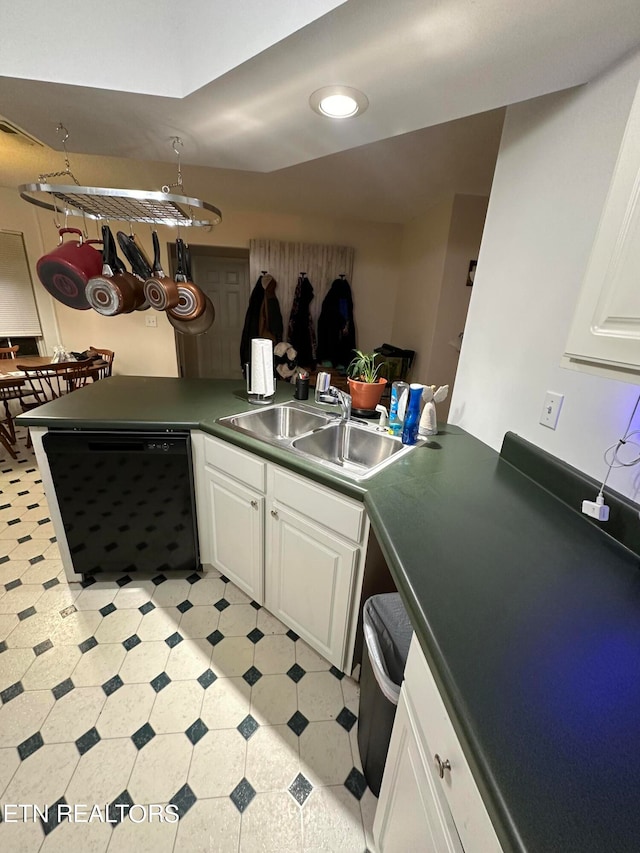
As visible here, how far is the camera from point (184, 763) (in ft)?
3.71

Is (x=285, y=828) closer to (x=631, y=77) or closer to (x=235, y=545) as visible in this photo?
(x=235, y=545)

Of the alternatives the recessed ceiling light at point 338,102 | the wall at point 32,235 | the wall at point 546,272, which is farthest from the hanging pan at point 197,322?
the wall at point 32,235

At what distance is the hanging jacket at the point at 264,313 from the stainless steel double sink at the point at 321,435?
7.35 feet

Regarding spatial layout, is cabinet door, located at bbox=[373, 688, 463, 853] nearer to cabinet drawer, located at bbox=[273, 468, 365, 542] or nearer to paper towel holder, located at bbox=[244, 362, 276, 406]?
cabinet drawer, located at bbox=[273, 468, 365, 542]

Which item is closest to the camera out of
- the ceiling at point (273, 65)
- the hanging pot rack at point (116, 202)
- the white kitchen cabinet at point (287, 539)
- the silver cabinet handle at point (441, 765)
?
the silver cabinet handle at point (441, 765)

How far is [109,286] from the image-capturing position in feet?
5.19

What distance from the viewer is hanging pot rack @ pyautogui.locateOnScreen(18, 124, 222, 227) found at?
134 cm

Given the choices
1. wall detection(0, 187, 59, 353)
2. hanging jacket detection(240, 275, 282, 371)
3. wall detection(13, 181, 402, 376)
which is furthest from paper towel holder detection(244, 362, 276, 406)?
wall detection(0, 187, 59, 353)

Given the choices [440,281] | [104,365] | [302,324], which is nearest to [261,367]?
[440,281]

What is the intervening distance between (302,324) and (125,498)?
9.62ft

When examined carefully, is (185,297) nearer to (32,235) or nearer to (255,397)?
(255,397)

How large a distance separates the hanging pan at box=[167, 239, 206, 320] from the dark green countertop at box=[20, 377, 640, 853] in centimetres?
103

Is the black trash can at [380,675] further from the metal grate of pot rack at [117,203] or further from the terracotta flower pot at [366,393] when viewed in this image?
the metal grate of pot rack at [117,203]

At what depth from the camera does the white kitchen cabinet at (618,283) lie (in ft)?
1.94
